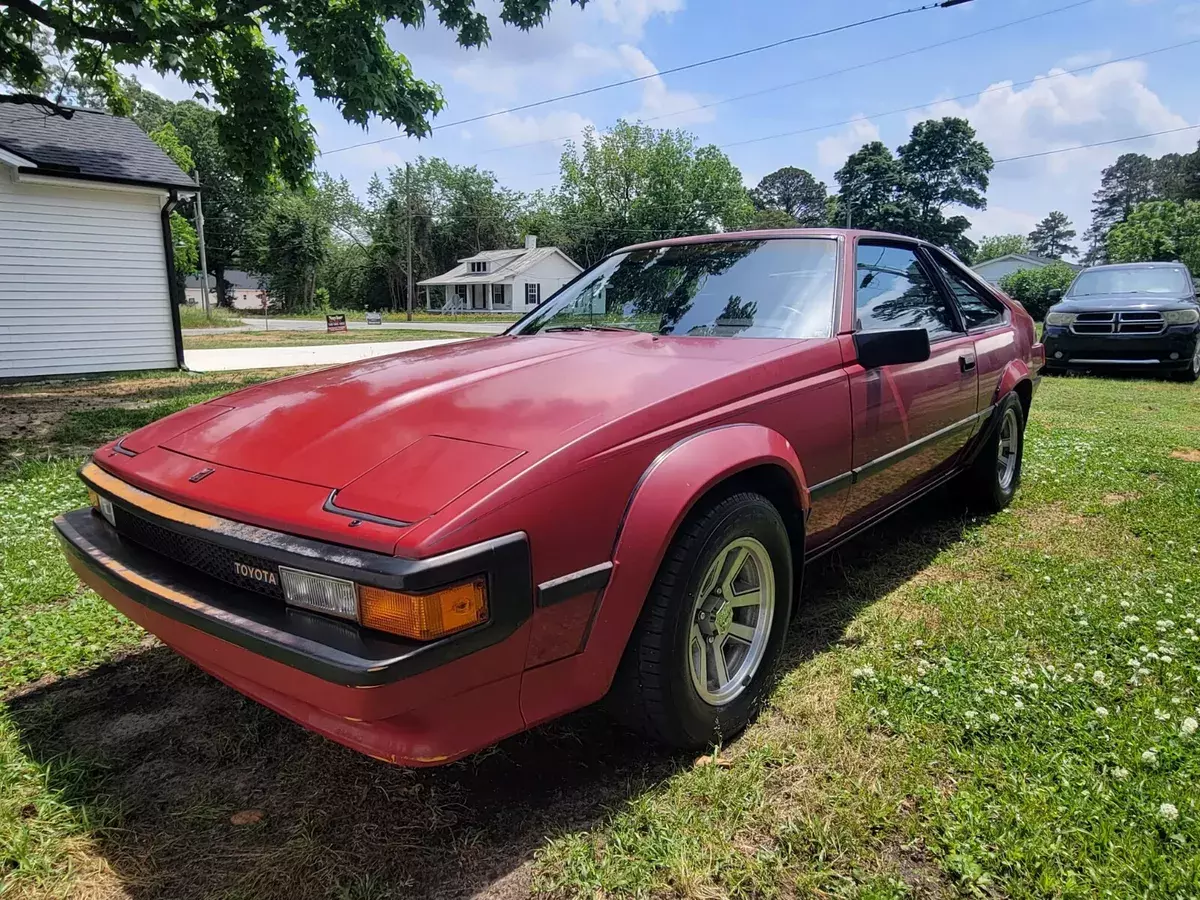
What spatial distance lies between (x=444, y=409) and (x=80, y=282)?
12.7 m

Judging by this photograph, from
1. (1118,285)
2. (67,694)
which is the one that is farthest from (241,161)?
(1118,285)

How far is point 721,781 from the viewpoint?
6.62ft

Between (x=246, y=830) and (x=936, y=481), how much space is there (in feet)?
10.7

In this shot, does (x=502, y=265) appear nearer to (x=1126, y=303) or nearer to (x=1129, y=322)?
(x=1126, y=303)

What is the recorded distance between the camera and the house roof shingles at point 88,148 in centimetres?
1121

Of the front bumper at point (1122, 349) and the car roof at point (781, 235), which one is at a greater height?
the car roof at point (781, 235)

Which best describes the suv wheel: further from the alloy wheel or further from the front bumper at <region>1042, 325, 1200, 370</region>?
the alloy wheel

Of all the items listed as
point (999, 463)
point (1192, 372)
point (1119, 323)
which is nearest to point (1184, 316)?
point (1119, 323)

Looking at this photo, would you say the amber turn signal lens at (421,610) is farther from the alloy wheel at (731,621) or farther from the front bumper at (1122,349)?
the front bumper at (1122,349)

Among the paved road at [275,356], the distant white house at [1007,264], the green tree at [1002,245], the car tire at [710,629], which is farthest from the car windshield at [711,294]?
the green tree at [1002,245]

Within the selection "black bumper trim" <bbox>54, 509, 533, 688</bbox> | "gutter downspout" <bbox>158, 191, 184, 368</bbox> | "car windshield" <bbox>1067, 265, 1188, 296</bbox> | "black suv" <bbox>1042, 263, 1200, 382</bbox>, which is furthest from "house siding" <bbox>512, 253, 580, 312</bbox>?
"black bumper trim" <bbox>54, 509, 533, 688</bbox>

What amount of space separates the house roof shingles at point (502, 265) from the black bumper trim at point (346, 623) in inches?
2016

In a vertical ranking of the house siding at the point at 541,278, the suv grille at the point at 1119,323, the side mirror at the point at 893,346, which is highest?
the house siding at the point at 541,278

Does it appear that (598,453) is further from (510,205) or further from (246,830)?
(510,205)
